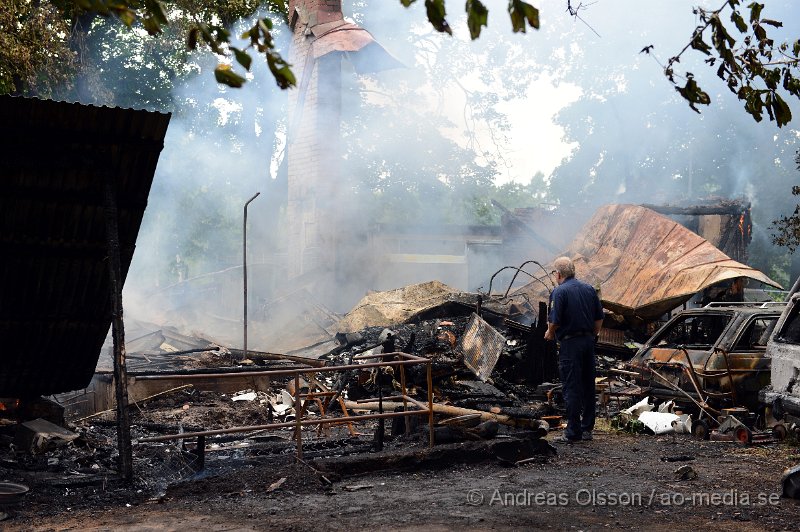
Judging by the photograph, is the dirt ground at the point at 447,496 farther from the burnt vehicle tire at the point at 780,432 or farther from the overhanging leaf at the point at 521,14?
the overhanging leaf at the point at 521,14

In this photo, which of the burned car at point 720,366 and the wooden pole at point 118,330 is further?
the burned car at point 720,366

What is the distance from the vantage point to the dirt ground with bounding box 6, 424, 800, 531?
5.00m

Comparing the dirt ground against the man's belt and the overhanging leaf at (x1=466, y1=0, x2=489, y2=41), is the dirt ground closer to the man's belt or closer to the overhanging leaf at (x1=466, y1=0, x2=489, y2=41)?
the man's belt

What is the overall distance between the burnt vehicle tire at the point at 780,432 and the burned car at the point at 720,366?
0.81 m

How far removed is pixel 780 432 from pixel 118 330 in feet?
21.6

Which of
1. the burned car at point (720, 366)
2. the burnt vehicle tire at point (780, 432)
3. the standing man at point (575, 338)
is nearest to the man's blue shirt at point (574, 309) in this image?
the standing man at point (575, 338)

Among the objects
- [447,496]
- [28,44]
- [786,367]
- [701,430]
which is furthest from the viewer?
[28,44]

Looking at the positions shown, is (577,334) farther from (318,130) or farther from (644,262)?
(318,130)

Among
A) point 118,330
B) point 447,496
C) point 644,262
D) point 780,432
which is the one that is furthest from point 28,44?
point 644,262

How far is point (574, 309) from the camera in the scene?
8000mm

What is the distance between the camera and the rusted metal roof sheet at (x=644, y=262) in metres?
14.7

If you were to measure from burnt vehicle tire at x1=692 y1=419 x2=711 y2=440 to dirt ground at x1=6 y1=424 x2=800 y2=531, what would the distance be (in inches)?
27.4

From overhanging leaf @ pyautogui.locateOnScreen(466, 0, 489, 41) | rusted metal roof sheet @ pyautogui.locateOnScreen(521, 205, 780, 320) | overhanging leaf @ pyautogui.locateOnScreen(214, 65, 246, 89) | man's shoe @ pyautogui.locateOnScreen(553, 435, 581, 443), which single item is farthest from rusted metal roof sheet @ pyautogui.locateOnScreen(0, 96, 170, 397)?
rusted metal roof sheet @ pyautogui.locateOnScreen(521, 205, 780, 320)

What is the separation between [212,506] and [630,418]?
17.9ft
